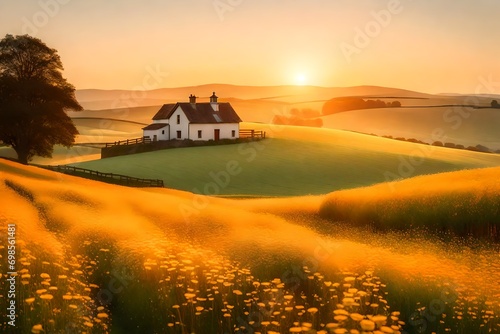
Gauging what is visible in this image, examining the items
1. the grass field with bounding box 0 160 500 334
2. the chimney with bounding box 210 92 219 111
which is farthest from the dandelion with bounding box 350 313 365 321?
the chimney with bounding box 210 92 219 111

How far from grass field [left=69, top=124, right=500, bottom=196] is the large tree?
30.6 feet

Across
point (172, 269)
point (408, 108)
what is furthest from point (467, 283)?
point (408, 108)

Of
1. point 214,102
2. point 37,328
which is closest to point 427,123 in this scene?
point 214,102

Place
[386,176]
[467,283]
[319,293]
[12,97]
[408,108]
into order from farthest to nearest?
[408,108] < [386,176] < [12,97] < [467,283] < [319,293]

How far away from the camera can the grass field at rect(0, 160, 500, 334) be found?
40.9 ft

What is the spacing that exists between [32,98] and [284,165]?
30.4 m

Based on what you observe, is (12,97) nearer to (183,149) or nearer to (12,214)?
(183,149)

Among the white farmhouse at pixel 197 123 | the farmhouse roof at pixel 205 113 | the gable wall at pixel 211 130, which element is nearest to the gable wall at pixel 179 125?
the white farmhouse at pixel 197 123

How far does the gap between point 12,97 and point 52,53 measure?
6.35 metres

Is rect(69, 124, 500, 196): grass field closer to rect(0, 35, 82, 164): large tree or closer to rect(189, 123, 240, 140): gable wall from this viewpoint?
rect(189, 123, 240, 140): gable wall

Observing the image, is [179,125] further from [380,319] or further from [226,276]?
[380,319]

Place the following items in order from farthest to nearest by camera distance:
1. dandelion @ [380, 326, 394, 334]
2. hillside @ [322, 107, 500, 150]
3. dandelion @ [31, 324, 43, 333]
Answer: hillside @ [322, 107, 500, 150] < dandelion @ [380, 326, 394, 334] < dandelion @ [31, 324, 43, 333]

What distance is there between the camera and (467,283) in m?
15.4

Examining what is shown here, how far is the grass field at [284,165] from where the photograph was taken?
52.6m
